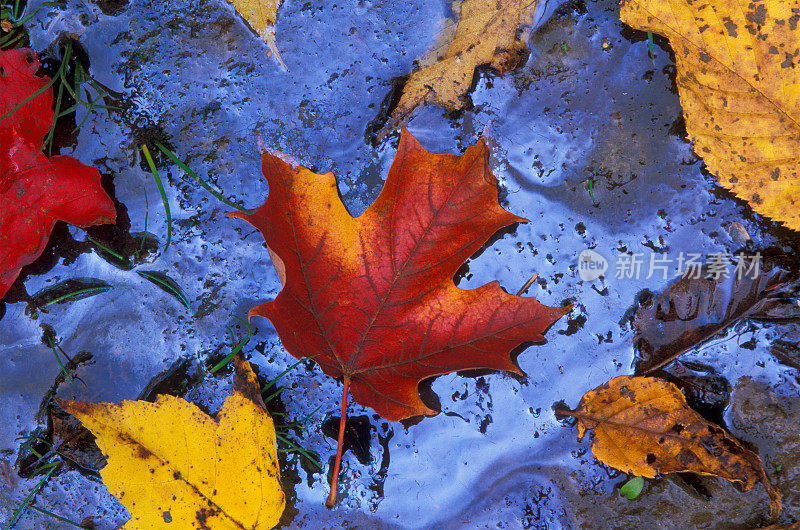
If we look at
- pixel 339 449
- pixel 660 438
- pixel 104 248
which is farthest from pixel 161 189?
pixel 660 438

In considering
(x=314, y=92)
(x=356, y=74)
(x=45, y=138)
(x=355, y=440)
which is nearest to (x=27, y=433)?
(x=45, y=138)

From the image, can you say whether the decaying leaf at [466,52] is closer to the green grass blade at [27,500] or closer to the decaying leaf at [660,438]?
the decaying leaf at [660,438]

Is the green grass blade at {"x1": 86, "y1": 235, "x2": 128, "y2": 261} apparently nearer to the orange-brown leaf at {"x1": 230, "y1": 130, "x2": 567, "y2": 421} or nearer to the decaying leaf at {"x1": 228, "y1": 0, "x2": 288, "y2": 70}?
the orange-brown leaf at {"x1": 230, "y1": 130, "x2": 567, "y2": 421}

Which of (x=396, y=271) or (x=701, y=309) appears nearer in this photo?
(x=396, y=271)

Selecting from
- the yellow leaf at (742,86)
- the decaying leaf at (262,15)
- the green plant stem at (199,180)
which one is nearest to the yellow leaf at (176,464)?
the green plant stem at (199,180)

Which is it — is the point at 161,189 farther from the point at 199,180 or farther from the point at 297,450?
the point at 297,450
